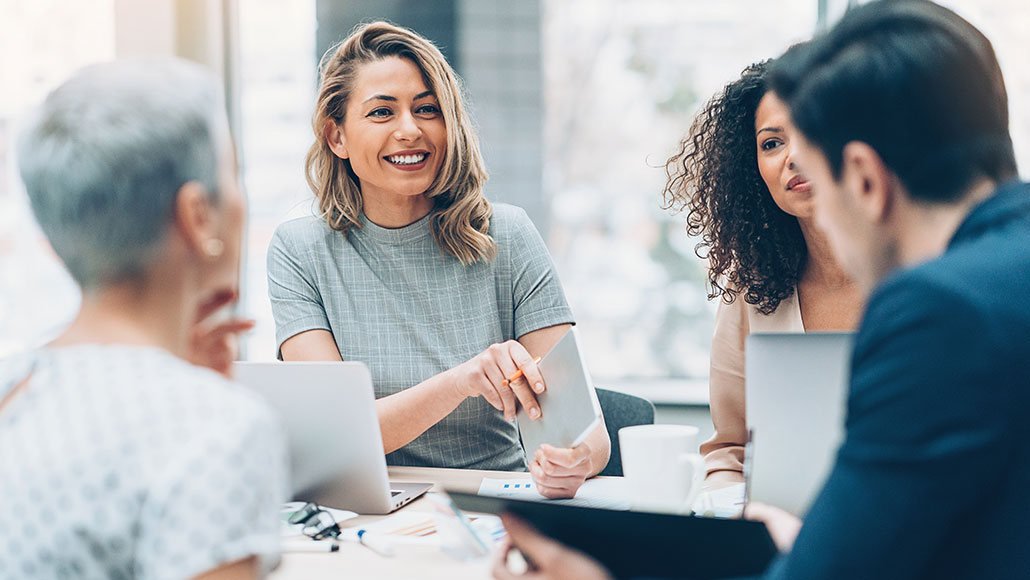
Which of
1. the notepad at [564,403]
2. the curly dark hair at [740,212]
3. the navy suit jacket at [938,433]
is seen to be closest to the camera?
the navy suit jacket at [938,433]

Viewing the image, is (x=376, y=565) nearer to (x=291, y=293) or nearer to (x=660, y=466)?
(x=660, y=466)

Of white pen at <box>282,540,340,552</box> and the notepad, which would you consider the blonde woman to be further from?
white pen at <box>282,540,340,552</box>

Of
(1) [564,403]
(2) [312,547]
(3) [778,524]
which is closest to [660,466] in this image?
(1) [564,403]

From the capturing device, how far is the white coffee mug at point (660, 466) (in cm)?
140

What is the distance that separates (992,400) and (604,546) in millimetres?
425

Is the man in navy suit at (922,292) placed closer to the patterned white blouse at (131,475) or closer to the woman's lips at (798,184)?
the patterned white blouse at (131,475)

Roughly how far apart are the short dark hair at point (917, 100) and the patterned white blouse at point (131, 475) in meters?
0.62

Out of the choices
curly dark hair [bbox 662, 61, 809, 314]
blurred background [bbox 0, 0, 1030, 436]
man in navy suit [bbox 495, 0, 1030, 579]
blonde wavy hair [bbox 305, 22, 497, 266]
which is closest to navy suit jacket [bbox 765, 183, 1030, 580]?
man in navy suit [bbox 495, 0, 1030, 579]

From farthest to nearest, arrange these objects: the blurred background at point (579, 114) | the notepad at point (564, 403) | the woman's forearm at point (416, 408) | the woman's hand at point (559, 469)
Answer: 1. the blurred background at point (579, 114)
2. the woman's forearm at point (416, 408)
3. the woman's hand at point (559, 469)
4. the notepad at point (564, 403)

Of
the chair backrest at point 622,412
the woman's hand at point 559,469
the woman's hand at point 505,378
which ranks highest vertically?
the woman's hand at point 505,378

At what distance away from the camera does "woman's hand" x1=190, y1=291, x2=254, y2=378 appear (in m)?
0.92

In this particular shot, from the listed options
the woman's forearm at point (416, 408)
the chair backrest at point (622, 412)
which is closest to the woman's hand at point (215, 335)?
the woman's forearm at point (416, 408)

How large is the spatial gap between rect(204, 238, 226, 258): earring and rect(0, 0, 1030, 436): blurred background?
2.63 metres

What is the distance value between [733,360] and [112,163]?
1.44 metres
